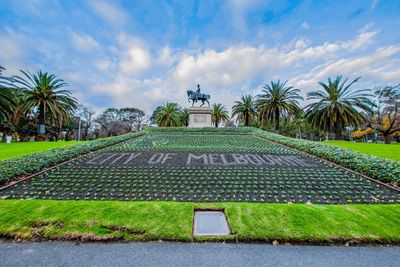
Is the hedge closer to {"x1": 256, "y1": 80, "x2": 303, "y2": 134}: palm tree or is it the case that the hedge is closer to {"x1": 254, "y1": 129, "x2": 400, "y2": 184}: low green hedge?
{"x1": 254, "y1": 129, "x2": 400, "y2": 184}: low green hedge

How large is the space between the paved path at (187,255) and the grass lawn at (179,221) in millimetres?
198

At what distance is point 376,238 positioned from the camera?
3598 millimetres

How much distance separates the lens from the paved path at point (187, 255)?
2982 millimetres

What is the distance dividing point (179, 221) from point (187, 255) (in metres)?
0.93

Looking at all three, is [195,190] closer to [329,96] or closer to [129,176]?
[129,176]

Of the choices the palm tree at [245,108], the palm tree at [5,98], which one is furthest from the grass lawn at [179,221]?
the palm tree at [245,108]

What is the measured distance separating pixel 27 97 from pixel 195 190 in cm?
2767

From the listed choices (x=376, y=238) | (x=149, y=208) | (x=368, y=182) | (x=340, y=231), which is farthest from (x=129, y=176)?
(x=368, y=182)

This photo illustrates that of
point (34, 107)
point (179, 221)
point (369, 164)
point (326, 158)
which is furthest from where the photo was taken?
point (34, 107)

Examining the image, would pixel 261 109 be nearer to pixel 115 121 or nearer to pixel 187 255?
pixel 187 255

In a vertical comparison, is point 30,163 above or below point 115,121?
below

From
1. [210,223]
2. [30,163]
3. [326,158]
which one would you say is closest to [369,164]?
[326,158]

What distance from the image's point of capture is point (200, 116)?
29.1 meters

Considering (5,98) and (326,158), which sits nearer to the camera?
(326,158)
